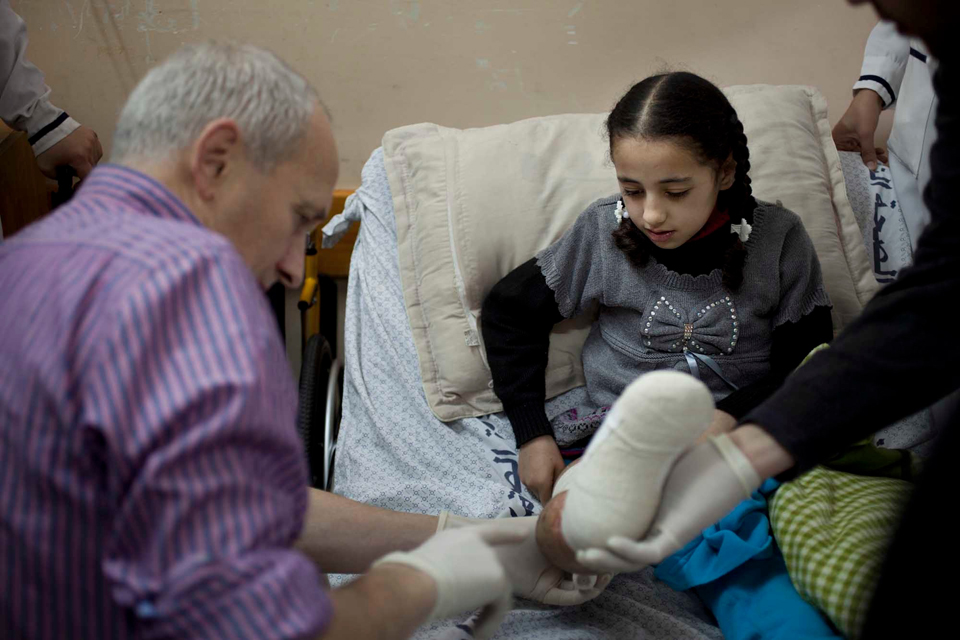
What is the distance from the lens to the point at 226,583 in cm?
67

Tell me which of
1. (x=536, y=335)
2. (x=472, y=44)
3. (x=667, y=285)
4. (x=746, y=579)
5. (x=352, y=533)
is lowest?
(x=746, y=579)

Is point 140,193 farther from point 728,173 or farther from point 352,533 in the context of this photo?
point 728,173

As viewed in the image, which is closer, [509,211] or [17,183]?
[509,211]

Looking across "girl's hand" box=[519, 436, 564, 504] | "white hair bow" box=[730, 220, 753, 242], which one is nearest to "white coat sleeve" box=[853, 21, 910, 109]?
"white hair bow" box=[730, 220, 753, 242]

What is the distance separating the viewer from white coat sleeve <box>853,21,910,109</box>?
1.97 m

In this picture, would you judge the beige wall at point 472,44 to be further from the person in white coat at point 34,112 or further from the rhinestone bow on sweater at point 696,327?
the rhinestone bow on sweater at point 696,327

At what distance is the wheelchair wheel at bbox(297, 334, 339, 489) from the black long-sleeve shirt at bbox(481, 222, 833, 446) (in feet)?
Answer: 1.45

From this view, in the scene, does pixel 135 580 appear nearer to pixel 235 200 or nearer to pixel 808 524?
pixel 235 200

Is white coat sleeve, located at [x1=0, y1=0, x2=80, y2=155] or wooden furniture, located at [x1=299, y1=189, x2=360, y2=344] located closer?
white coat sleeve, located at [x1=0, y1=0, x2=80, y2=155]

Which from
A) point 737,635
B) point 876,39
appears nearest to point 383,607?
point 737,635

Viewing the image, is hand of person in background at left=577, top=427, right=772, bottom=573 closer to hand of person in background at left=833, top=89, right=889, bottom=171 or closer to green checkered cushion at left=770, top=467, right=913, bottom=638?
green checkered cushion at left=770, top=467, right=913, bottom=638

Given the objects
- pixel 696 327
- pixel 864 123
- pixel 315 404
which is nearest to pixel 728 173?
pixel 696 327

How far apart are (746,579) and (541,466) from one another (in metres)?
0.40

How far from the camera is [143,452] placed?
2.19ft
